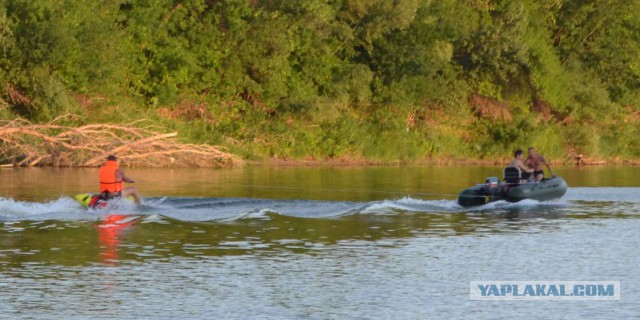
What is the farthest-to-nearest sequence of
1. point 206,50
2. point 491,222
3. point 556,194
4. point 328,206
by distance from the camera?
point 206,50, point 556,194, point 328,206, point 491,222

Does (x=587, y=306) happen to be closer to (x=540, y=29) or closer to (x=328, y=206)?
(x=328, y=206)

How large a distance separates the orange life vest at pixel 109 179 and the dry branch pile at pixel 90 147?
12.7 metres

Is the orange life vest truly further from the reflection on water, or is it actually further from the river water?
the reflection on water

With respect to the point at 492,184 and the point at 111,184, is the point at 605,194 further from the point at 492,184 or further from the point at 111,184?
the point at 111,184

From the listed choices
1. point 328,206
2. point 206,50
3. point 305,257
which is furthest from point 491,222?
point 206,50

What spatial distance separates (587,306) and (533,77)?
42.8 m

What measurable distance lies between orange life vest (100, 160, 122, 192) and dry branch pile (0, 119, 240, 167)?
1269cm

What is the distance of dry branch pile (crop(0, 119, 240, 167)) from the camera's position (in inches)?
1512

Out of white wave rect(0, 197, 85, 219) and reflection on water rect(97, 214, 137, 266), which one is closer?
reflection on water rect(97, 214, 137, 266)

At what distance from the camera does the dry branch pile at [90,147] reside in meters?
38.4

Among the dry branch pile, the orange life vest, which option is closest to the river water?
the orange life vest

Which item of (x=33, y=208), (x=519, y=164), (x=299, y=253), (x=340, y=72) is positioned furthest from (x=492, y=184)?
(x=340, y=72)

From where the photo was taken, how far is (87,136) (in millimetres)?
38562

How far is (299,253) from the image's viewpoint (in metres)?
18.1
